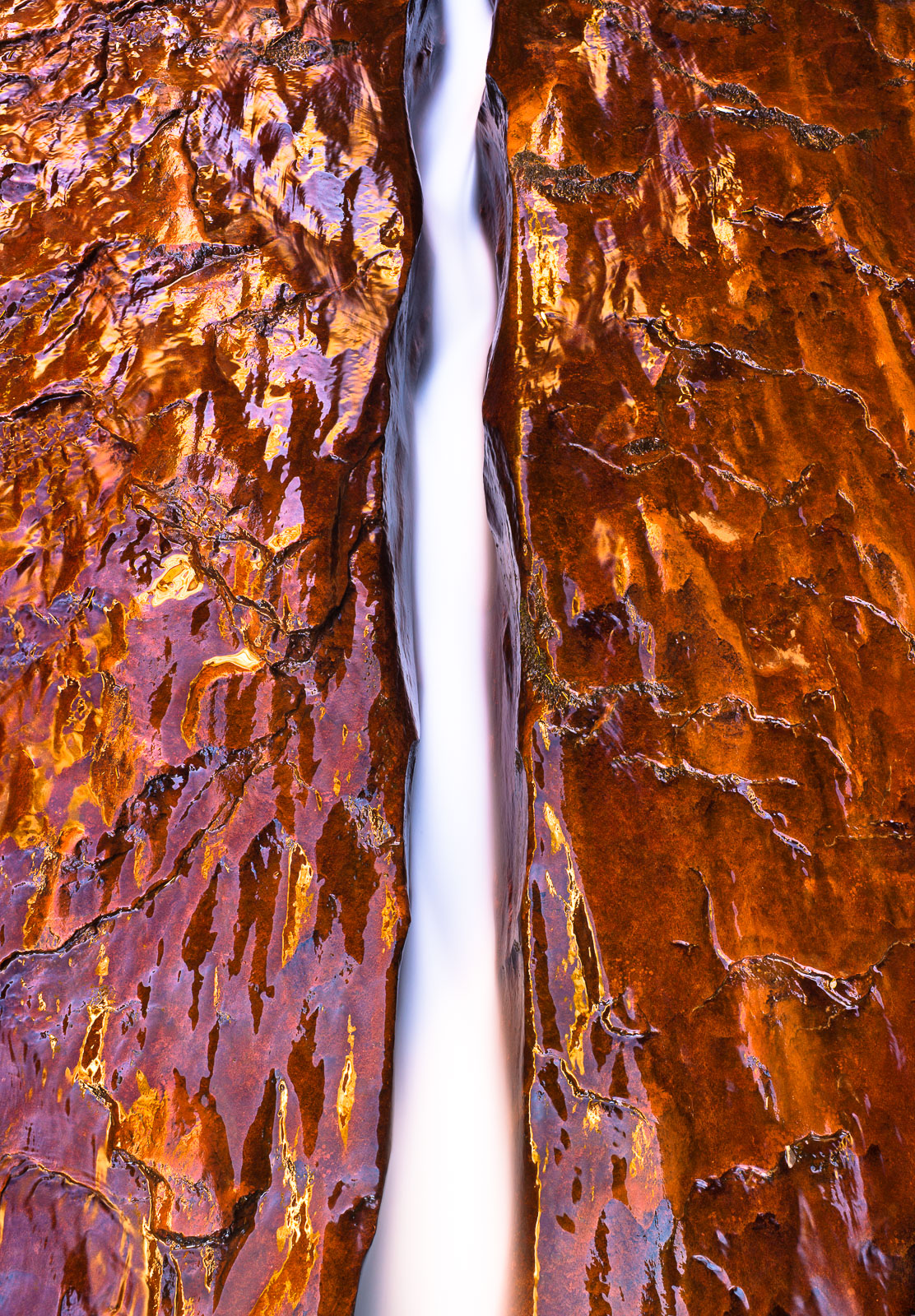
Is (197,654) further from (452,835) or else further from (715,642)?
(715,642)

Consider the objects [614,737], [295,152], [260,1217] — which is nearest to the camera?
[260,1217]

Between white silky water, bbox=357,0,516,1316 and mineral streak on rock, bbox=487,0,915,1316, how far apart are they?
85mm

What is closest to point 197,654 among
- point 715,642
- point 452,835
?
point 452,835

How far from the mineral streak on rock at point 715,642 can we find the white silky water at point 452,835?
9cm

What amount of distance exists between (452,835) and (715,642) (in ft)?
0.85

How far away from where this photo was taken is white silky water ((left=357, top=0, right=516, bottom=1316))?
582 millimetres

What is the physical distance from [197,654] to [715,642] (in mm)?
382

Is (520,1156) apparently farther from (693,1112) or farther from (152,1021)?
(152,1021)

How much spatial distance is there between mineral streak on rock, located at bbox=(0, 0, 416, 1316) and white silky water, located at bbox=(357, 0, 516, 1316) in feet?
0.26

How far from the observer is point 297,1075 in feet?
1.75

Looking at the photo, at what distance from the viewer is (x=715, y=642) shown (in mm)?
622

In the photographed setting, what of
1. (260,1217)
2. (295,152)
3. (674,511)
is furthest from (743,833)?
(295,152)

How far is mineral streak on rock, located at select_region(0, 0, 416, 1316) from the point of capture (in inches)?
20.0

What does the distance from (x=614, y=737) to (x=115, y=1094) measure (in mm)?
397
